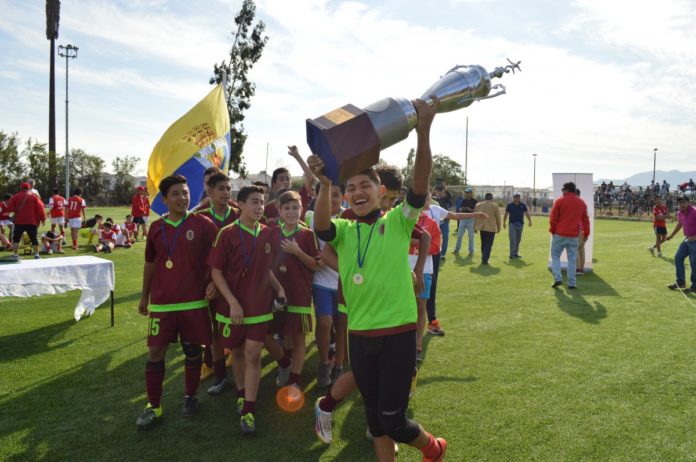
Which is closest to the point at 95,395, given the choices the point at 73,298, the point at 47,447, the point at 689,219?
the point at 47,447

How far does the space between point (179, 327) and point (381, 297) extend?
1989mm

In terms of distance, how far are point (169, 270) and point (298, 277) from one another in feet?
3.79

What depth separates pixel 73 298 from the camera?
820 cm

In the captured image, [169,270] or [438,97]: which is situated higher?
[438,97]

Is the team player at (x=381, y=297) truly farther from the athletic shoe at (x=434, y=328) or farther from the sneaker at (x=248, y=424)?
the athletic shoe at (x=434, y=328)

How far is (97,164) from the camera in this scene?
48.9m

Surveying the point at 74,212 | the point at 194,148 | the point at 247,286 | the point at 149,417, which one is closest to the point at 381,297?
the point at 247,286

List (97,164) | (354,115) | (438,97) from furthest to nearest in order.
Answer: (97,164)
(438,97)
(354,115)

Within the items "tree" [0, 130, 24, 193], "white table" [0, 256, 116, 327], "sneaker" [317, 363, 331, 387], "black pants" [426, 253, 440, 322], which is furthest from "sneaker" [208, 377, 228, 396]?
"tree" [0, 130, 24, 193]

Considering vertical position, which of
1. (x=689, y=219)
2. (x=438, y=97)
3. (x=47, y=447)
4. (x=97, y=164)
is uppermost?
(x=97, y=164)

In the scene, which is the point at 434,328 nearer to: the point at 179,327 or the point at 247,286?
the point at 247,286

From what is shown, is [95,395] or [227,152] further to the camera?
[227,152]

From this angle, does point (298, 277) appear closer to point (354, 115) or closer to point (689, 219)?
point (354, 115)

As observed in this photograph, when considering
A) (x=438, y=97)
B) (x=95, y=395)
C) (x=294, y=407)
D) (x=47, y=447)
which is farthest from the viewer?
(x=95, y=395)
